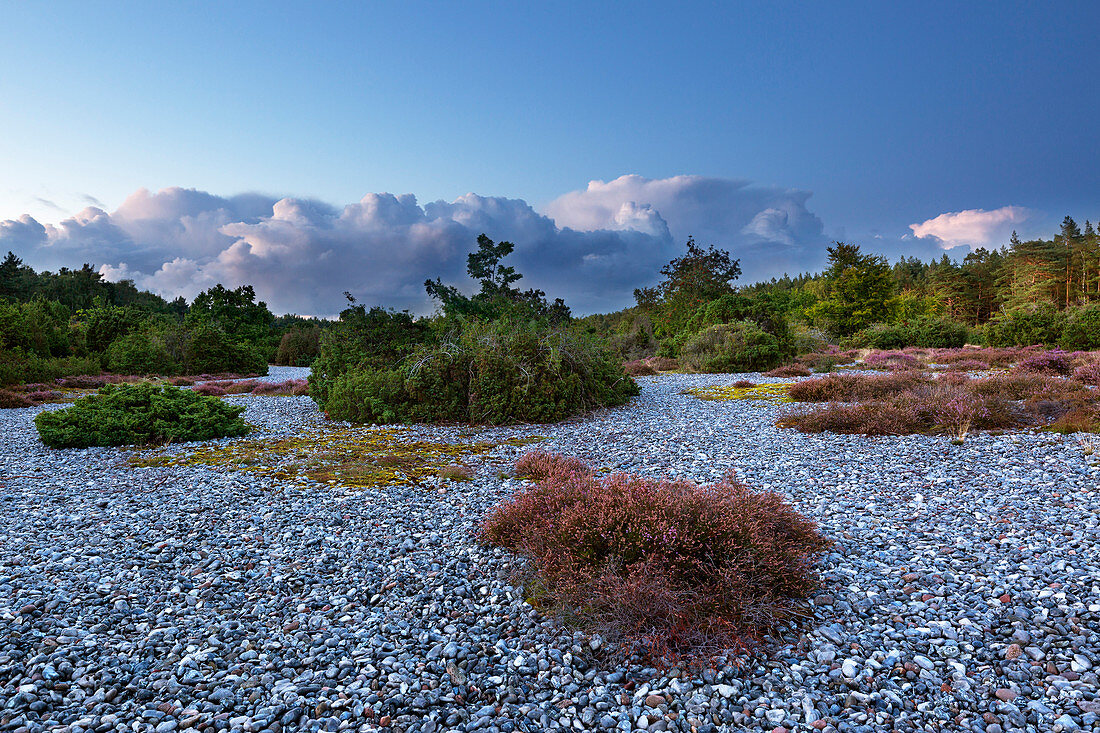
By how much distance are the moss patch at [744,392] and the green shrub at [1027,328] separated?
1944 centimetres

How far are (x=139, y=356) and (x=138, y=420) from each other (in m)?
21.0

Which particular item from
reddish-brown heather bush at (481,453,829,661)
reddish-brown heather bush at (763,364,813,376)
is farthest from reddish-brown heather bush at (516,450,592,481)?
reddish-brown heather bush at (763,364,813,376)

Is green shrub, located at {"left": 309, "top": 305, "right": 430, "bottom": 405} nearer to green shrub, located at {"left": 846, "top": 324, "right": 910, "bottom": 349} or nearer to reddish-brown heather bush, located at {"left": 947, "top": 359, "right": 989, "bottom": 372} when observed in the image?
reddish-brown heather bush, located at {"left": 947, "top": 359, "right": 989, "bottom": 372}

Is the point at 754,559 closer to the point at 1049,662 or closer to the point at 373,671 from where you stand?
the point at 1049,662

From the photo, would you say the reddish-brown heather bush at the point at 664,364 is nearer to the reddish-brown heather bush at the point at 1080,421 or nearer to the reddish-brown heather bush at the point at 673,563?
the reddish-brown heather bush at the point at 1080,421

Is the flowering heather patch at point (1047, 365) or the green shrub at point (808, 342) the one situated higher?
the green shrub at point (808, 342)

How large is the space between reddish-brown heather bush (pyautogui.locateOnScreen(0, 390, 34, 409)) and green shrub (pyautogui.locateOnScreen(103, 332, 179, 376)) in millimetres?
11977

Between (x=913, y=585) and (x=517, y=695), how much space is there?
115 inches

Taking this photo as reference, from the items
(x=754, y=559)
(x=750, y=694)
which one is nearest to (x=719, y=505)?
(x=754, y=559)

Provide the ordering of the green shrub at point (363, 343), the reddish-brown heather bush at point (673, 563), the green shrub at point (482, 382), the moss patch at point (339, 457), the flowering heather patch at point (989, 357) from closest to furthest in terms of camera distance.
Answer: the reddish-brown heather bush at point (673, 563), the moss patch at point (339, 457), the green shrub at point (482, 382), the green shrub at point (363, 343), the flowering heather patch at point (989, 357)

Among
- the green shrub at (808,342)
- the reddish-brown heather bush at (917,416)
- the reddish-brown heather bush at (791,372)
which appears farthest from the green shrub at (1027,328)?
the reddish-brown heather bush at (917,416)

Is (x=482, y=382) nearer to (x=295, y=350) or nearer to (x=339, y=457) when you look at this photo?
(x=339, y=457)

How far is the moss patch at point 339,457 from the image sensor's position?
279 inches

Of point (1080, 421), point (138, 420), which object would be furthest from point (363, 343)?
point (1080, 421)
